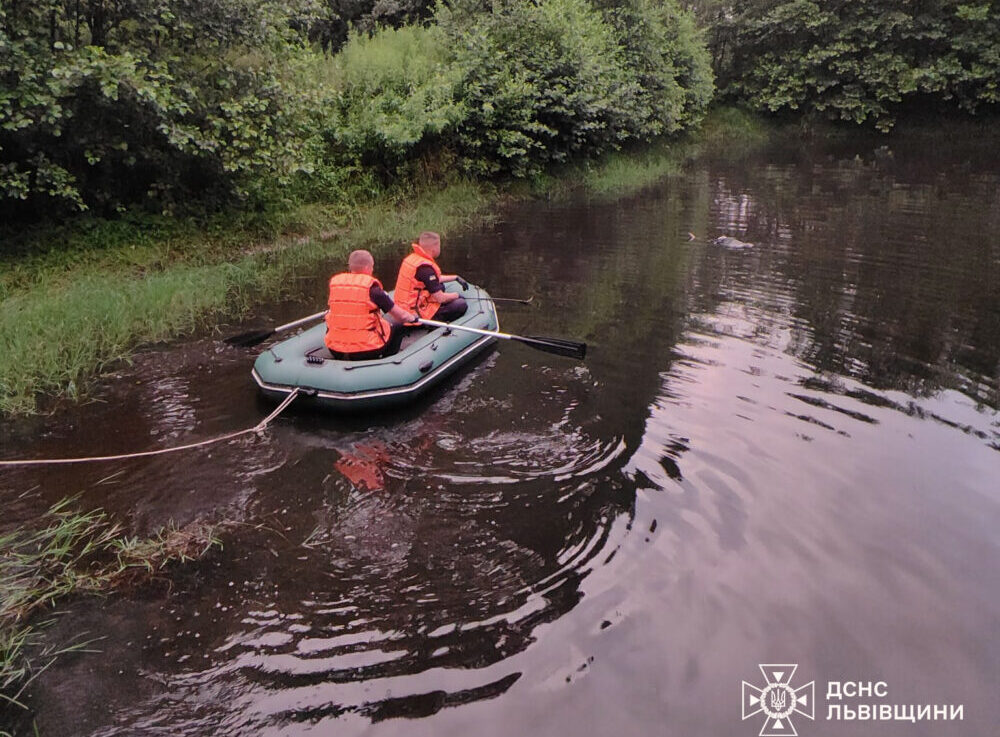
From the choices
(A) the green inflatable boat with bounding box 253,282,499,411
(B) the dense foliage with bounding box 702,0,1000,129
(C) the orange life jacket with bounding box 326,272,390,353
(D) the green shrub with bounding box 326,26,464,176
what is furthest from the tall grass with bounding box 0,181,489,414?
(B) the dense foliage with bounding box 702,0,1000,129

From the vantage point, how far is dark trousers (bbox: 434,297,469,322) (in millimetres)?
7102

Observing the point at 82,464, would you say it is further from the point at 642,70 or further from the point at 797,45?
the point at 797,45

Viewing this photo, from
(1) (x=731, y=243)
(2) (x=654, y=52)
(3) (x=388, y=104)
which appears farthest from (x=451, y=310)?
(2) (x=654, y=52)

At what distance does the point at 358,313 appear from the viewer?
595 centimetres

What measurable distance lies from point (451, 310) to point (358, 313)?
135 centimetres

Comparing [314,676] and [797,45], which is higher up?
[797,45]

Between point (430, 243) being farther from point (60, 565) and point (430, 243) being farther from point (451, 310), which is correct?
point (60, 565)

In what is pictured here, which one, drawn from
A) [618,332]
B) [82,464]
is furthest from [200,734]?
[618,332]

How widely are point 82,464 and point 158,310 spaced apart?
301 centimetres

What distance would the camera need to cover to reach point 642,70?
18531mm

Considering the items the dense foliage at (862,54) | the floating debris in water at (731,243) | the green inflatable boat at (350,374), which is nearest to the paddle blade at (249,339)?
the green inflatable boat at (350,374)

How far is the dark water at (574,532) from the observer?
3199mm

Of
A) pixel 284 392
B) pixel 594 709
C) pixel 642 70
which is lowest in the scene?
pixel 594 709

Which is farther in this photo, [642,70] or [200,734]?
[642,70]
